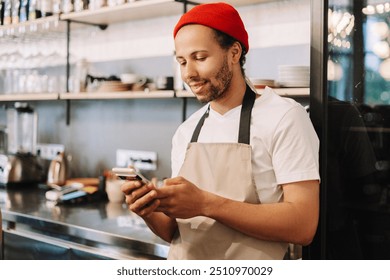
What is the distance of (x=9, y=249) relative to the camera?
2.21 m

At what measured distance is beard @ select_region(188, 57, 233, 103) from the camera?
4.47 feet

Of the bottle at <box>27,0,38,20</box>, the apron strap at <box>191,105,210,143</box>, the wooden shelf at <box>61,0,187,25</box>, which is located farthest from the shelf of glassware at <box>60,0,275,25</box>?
the apron strap at <box>191,105,210,143</box>

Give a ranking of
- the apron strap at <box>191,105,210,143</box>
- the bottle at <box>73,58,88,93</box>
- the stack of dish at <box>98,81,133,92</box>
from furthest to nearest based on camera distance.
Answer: the bottle at <box>73,58,88,93</box>
the stack of dish at <box>98,81,133,92</box>
the apron strap at <box>191,105,210,143</box>

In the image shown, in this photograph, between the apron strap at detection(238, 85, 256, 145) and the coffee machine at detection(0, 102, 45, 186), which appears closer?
the apron strap at detection(238, 85, 256, 145)

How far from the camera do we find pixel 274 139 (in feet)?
4.31

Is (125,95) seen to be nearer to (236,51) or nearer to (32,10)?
(32,10)

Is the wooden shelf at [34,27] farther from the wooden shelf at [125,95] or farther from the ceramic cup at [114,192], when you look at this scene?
the ceramic cup at [114,192]

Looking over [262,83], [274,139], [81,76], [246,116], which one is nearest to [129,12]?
[81,76]

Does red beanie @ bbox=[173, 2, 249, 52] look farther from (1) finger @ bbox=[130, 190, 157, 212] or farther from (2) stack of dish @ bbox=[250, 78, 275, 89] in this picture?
(2) stack of dish @ bbox=[250, 78, 275, 89]

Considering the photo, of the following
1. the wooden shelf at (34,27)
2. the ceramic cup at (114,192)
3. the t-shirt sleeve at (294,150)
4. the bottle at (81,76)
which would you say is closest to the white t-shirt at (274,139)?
the t-shirt sleeve at (294,150)

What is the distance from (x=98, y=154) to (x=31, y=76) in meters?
0.57

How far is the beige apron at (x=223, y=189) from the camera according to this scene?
135 cm

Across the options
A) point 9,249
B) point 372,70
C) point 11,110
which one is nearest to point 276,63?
point 372,70
